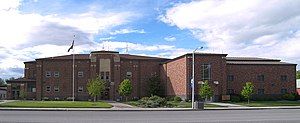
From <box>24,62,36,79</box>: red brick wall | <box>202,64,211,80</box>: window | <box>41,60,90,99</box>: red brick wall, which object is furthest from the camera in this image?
<box>24,62,36,79</box>: red brick wall

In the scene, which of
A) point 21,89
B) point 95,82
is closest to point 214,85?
point 95,82

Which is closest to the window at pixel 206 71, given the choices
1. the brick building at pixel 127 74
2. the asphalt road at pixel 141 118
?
the brick building at pixel 127 74

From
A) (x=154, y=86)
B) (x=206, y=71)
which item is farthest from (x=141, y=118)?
(x=154, y=86)

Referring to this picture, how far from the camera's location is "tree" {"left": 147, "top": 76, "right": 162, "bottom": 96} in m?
82.7

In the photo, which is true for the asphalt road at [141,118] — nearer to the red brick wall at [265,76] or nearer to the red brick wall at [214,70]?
the red brick wall at [214,70]

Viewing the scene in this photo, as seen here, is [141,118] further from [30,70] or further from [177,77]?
[30,70]

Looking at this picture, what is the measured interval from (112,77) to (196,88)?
21.8 m

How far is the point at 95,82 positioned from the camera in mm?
73188

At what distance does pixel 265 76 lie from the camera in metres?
76.8

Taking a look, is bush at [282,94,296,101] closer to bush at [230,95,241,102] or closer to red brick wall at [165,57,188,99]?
bush at [230,95,241,102]

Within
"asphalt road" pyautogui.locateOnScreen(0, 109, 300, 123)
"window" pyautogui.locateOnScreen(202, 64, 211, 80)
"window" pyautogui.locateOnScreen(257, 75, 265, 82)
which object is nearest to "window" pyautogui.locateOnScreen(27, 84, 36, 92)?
"window" pyautogui.locateOnScreen(202, 64, 211, 80)

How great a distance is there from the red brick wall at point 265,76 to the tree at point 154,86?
14.7 m

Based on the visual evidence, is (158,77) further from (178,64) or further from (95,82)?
(95,82)

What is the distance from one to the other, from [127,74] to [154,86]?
6.50 meters
